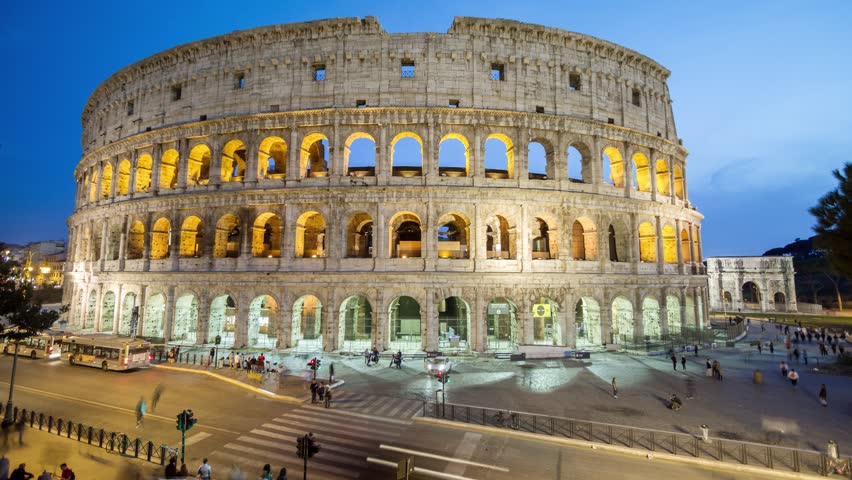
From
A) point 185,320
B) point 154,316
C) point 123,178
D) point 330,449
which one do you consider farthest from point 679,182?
point 123,178

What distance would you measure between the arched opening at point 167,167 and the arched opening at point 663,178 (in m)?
39.5

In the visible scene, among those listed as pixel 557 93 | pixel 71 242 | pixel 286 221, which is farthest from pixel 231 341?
pixel 557 93

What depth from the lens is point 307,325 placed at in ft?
97.6

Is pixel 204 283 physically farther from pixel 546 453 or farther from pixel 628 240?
pixel 628 240

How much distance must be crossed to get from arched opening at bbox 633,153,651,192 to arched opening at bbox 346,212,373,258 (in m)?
22.2

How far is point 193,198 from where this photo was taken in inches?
1087

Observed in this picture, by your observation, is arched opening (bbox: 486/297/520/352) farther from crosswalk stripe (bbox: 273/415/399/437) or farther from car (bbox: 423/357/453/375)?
crosswalk stripe (bbox: 273/415/399/437)

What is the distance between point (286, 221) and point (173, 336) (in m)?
12.1

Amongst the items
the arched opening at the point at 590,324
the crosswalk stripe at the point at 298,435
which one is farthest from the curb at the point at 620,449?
the arched opening at the point at 590,324

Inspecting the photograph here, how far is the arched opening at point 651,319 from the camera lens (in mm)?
28666

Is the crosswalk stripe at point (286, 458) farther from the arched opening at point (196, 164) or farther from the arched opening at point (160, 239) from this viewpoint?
the arched opening at point (160, 239)

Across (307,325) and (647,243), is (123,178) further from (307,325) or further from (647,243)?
(647,243)

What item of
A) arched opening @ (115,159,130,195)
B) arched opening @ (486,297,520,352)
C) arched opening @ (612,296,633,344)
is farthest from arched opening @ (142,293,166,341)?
arched opening @ (612,296,633,344)

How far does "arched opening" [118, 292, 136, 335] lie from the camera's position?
29484mm
